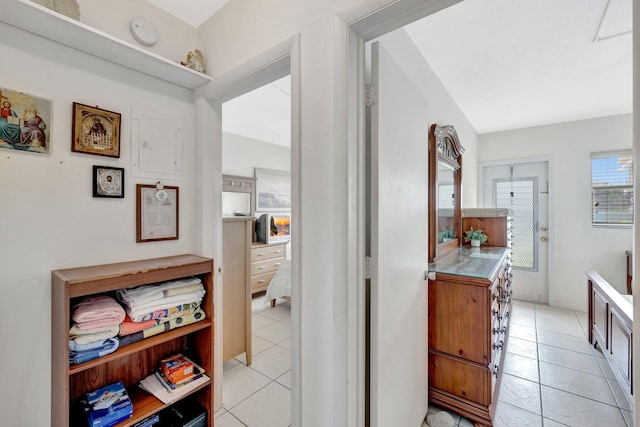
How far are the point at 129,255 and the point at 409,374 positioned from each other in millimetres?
1626

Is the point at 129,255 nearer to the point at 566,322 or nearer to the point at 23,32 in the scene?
the point at 23,32

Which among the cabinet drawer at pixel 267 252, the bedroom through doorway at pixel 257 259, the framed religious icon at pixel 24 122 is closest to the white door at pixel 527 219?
the bedroom through doorway at pixel 257 259

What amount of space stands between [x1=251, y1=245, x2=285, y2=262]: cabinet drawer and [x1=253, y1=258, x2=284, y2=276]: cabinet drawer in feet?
0.21

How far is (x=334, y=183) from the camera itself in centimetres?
101

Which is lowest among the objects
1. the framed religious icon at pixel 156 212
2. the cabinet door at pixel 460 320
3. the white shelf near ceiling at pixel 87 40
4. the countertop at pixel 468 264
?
the cabinet door at pixel 460 320

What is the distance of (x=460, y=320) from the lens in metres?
1.68

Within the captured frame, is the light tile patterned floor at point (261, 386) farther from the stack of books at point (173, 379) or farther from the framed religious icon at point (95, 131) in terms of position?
the framed religious icon at point (95, 131)

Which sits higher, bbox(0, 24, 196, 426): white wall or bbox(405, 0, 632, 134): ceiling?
bbox(405, 0, 632, 134): ceiling

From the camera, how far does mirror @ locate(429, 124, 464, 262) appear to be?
207 centimetres

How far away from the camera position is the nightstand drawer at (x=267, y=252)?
414 cm

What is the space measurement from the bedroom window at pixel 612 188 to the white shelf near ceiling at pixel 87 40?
478 centimetres

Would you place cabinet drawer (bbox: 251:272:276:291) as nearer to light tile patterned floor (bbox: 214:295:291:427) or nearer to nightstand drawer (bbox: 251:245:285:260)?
nightstand drawer (bbox: 251:245:285:260)

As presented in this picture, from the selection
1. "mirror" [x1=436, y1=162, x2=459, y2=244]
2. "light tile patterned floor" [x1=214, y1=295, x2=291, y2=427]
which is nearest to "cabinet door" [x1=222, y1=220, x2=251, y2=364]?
"light tile patterned floor" [x1=214, y1=295, x2=291, y2=427]

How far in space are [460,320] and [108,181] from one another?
2.17m
